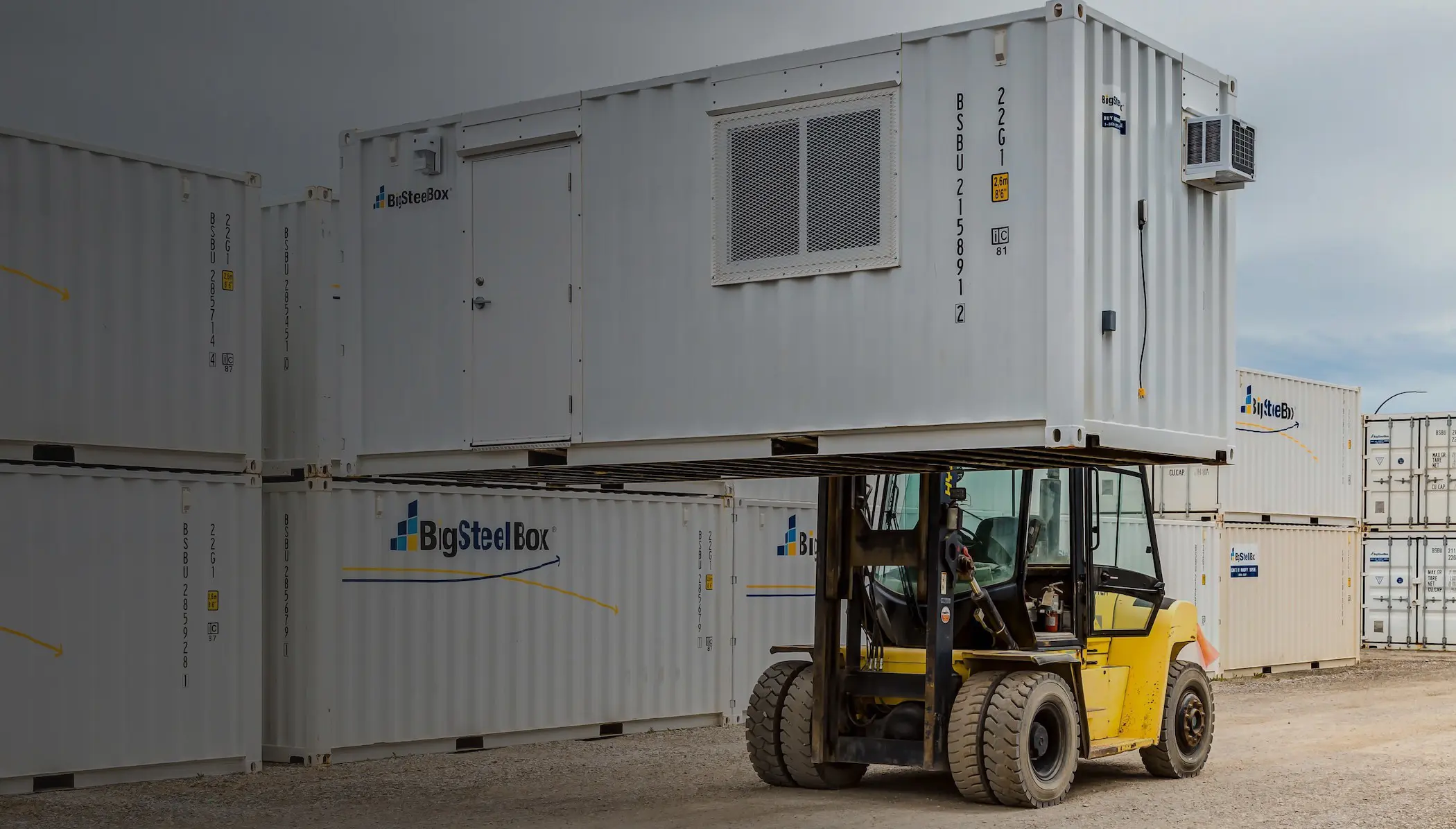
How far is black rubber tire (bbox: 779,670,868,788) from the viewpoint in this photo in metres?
12.0

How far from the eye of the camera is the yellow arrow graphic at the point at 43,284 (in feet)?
39.6

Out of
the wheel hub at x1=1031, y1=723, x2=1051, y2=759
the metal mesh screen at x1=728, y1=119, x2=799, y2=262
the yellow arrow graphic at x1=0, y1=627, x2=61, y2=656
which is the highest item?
the metal mesh screen at x1=728, y1=119, x2=799, y2=262

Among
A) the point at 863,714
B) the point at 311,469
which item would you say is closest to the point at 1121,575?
the point at 863,714

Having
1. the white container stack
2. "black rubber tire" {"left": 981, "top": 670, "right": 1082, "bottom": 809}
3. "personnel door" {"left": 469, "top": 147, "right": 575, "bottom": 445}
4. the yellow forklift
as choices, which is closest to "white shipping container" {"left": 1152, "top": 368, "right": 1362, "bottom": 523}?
the yellow forklift

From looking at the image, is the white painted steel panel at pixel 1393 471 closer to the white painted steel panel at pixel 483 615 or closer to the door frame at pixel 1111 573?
the white painted steel panel at pixel 483 615

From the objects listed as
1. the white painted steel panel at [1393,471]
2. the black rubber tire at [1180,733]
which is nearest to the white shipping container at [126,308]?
the black rubber tire at [1180,733]

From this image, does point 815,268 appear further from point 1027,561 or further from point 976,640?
point 976,640

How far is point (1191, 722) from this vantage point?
13.2 meters

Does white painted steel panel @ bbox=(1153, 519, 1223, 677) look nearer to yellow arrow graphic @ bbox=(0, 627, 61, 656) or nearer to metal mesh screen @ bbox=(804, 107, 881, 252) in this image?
metal mesh screen @ bbox=(804, 107, 881, 252)

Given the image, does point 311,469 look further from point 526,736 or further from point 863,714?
point 863,714

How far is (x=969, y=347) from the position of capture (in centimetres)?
888

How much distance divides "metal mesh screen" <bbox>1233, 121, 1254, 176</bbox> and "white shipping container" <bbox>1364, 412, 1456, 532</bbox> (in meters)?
21.1

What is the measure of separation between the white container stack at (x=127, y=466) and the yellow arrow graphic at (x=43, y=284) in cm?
1

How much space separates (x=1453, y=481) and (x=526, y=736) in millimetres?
19716
